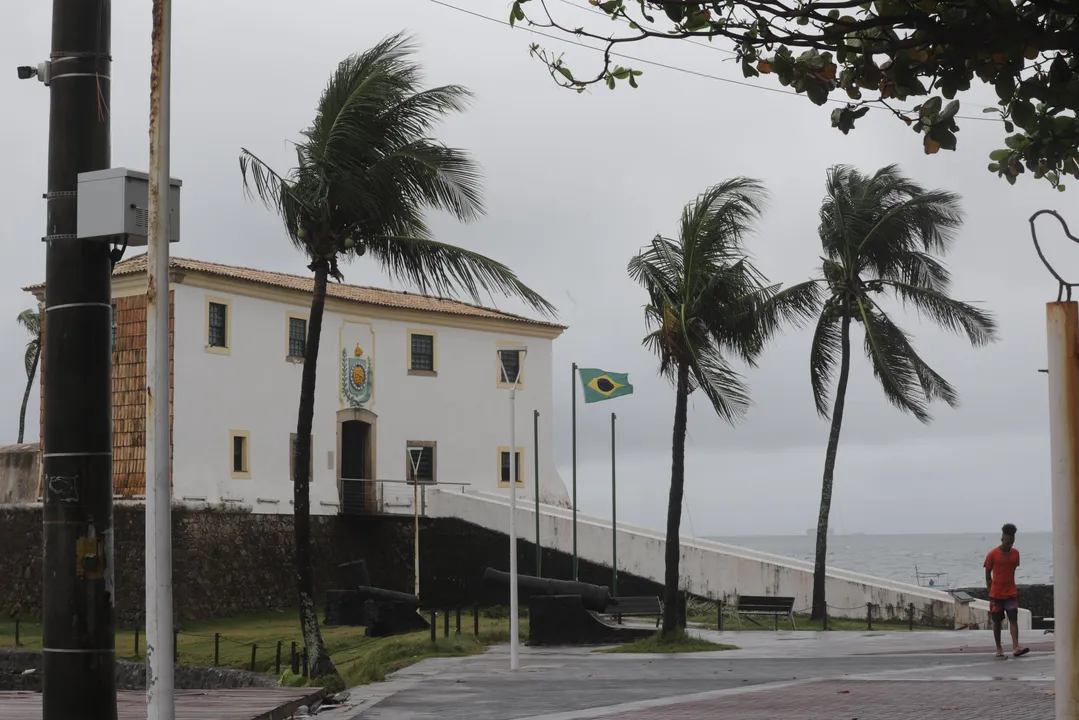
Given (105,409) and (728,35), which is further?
(105,409)

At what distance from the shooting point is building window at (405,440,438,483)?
132ft

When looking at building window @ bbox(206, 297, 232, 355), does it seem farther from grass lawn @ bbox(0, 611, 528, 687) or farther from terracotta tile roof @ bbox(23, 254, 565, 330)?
grass lawn @ bbox(0, 611, 528, 687)

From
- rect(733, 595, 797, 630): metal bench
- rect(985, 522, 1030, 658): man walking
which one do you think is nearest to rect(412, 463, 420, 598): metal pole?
rect(733, 595, 797, 630): metal bench

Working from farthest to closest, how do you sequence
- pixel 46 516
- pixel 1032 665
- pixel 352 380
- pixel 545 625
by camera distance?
pixel 352 380
pixel 545 625
pixel 1032 665
pixel 46 516

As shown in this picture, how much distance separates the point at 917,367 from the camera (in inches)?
1174

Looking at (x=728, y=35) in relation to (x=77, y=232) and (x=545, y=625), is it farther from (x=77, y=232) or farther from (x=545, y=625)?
(x=545, y=625)

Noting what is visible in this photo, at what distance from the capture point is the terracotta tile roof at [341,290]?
3484 centimetres

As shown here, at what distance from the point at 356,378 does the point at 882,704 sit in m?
28.5

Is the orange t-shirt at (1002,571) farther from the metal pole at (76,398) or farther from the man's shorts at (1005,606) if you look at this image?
the metal pole at (76,398)

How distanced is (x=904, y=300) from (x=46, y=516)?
990 inches

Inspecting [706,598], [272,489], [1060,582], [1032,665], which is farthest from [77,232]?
[272,489]

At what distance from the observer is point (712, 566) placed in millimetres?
33281

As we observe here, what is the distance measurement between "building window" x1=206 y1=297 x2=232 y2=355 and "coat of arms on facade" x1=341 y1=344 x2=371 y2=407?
14.0 ft

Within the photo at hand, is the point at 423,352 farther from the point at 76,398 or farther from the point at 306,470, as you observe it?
the point at 76,398
